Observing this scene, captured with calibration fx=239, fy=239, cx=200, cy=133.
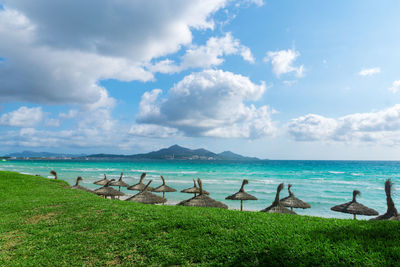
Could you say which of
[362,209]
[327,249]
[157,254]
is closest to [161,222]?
[157,254]

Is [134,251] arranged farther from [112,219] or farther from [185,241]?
[112,219]

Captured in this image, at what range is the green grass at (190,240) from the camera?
15.9 feet

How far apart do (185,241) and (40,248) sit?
3.90 metres

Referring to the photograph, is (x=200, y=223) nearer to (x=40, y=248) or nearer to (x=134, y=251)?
(x=134, y=251)

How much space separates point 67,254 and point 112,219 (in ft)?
6.76

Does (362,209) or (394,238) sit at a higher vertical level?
(394,238)

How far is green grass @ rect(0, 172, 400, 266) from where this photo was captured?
4855 millimetres

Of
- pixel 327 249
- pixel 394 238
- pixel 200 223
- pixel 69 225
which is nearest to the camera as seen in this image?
pixel 327 249

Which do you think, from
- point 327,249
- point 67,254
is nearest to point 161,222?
point 67,254

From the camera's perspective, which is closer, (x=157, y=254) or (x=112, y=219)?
(x=157, y=254)

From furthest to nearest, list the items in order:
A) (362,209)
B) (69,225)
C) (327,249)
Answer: (362,209), (69,225), (327,249)

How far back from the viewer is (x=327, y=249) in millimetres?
4910

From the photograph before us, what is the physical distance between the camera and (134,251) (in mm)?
5750

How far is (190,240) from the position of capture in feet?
19.6
